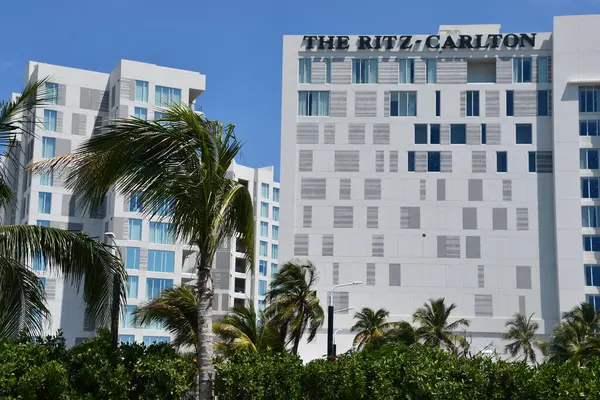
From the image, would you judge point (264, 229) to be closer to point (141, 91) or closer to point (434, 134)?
point (141, 91)

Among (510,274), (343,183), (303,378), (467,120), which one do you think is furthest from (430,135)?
(303,378)

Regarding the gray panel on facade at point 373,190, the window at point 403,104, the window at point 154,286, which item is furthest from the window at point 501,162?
the window at point 154,286

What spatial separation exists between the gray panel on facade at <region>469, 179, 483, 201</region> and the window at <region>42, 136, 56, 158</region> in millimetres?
38291

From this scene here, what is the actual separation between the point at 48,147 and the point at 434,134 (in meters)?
35.6

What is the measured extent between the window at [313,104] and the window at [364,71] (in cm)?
300

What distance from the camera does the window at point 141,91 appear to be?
89.9 meters

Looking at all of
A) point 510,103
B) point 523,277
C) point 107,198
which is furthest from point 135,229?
point 510,103

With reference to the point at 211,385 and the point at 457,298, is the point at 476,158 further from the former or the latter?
the point at 211,385

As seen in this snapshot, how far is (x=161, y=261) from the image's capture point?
88.2 meters

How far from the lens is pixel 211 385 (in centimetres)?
1983

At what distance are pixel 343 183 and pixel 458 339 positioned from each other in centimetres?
1727

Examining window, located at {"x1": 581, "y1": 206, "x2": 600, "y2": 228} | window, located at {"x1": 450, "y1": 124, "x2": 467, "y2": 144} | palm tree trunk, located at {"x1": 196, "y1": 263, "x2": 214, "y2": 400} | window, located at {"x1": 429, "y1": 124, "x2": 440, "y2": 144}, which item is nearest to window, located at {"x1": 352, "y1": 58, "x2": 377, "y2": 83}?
window, located at {"x1": 429, "y1": 124, "x2": 440, "y2": 144}

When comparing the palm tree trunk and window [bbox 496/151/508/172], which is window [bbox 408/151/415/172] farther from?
the palm tree trunk

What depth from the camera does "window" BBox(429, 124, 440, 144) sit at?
8100 centimetres
